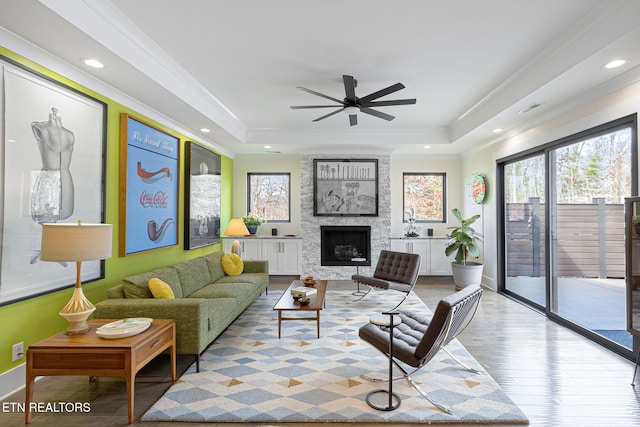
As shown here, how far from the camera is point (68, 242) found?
2.44 m

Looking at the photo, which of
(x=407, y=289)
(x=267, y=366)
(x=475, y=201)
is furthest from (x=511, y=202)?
(x=267, y=366)

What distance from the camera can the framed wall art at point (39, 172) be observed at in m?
2.66

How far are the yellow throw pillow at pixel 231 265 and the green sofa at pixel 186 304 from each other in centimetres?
78

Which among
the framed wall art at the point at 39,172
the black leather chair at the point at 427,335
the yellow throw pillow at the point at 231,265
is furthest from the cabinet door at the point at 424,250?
the framed wall art at the point at 39,172

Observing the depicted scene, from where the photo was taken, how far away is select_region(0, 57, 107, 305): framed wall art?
2.66m

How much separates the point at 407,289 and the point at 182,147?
4.01 metres

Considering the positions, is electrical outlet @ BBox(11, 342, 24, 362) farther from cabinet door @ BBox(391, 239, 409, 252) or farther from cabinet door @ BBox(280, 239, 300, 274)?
cabinet door @ BBox(391, 239, 409, 252)

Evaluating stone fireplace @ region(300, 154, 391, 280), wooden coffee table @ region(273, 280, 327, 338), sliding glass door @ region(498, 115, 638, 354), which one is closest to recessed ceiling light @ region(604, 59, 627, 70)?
sliding glass door @ region(498, 115, 638, 354)

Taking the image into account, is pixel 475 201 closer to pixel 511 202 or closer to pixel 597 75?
pixel 511 202

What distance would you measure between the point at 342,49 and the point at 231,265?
3542mm

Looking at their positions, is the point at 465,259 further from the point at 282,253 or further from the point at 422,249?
the point at 282,253

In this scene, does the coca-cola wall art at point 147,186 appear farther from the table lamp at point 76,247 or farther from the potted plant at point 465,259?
the potted plant at point 465,259

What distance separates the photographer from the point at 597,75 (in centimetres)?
338

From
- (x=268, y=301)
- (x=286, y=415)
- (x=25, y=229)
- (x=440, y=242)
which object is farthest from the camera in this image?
(x=440, y=242)
